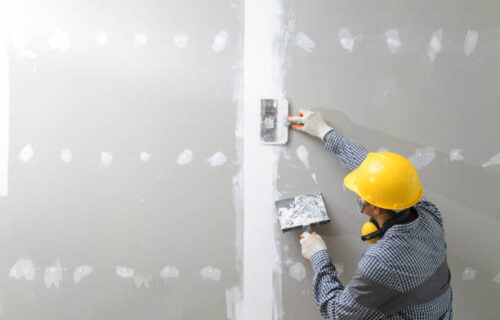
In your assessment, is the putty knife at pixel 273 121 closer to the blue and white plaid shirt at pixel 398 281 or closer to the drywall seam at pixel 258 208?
the drywall seam at pixel 258 208

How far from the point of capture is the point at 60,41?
143cm

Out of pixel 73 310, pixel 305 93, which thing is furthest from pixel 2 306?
pixel 305 93

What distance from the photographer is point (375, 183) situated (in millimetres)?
1015

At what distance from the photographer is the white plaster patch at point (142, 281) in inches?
55.8

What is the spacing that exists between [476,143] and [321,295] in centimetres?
98

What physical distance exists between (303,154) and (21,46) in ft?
4.54

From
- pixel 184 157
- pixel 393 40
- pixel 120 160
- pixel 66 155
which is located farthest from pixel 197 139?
pixel 393 40

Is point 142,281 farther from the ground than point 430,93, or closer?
closer

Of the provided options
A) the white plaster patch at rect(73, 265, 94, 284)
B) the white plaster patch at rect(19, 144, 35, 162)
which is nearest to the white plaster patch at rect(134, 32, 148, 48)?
the white plaster patch at rect(19, 144, 35, 162)

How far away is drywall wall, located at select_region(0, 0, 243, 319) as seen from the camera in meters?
1.41

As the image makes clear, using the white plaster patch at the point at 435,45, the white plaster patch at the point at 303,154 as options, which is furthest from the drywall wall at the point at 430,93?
the white plaster patch at the point at 303,154

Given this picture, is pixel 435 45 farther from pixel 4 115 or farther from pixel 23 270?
pixel 23 270

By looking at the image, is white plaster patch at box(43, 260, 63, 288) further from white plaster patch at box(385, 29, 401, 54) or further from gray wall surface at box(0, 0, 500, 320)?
white plaster patch at box(385, 29, 401, 54)

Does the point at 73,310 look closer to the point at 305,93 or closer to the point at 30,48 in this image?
the point at 30,48
